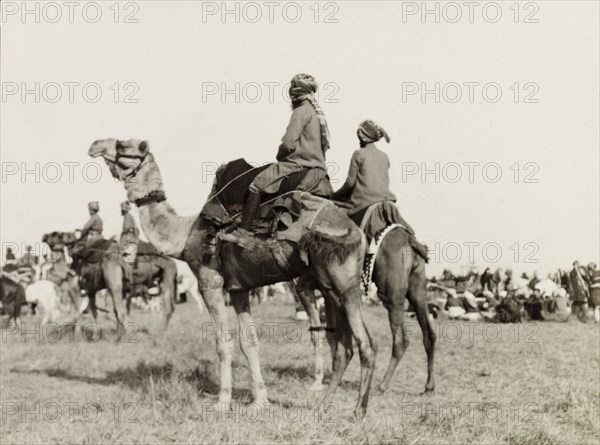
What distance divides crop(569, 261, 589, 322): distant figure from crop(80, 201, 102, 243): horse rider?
41.0ft

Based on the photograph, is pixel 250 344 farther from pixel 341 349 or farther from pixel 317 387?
pixel 317 387

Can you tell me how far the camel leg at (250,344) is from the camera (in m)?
8.57

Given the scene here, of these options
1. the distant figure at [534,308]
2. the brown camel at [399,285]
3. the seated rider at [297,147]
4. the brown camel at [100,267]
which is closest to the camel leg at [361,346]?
the brown camel at [399,285]

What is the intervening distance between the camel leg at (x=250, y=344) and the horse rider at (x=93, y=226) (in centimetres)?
896

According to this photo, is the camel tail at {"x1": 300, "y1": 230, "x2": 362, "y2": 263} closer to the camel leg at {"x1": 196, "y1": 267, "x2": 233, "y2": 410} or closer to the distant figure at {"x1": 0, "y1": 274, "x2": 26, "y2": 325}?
the camel leg at {"x1": 196, "y1": 267, "x2": 233, "y2": 410}

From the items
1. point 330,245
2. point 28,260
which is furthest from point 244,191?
point 28,260

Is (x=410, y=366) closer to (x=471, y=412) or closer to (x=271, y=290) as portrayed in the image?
(x=471, y=412)

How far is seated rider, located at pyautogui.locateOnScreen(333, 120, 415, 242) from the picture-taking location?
950 centimetres

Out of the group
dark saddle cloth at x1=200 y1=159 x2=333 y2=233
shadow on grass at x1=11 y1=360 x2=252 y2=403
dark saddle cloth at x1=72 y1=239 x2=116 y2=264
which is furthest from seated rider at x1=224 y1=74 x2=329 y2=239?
dark saddle cloth at x1=72 y1=239 x2=116 y2=264

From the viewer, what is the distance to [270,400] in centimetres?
919

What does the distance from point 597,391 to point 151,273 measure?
41.4 feet

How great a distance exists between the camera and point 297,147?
328 inches

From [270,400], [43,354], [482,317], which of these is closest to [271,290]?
[482,317]

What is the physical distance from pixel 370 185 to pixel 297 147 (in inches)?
62.1
